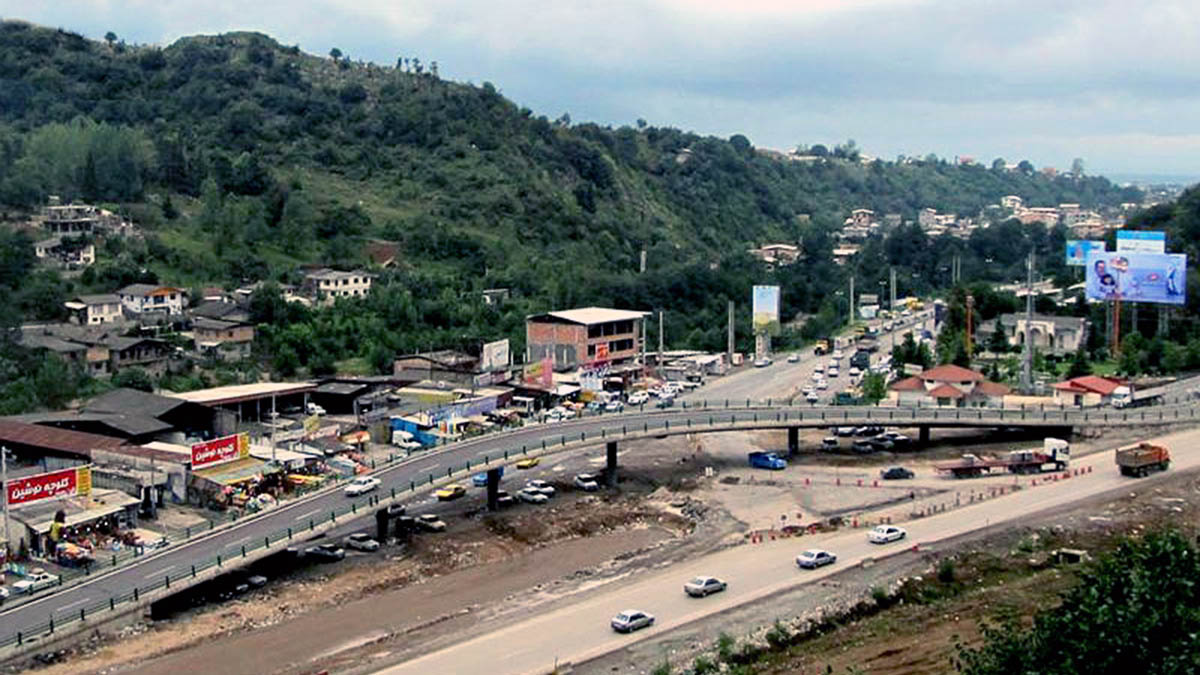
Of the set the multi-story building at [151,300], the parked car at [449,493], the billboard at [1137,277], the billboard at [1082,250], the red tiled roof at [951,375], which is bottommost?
the parked car at [449,493]

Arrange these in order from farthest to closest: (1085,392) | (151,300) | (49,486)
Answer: (151,300) → (1085,392) → (49,486)

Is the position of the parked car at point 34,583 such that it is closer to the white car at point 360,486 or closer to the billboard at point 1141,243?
the white car at point 360,486

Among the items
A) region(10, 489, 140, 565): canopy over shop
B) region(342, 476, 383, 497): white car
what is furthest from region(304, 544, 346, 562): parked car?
region(10, 489, 140, 565): canopy over shop

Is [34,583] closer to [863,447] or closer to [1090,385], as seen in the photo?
[863,447]

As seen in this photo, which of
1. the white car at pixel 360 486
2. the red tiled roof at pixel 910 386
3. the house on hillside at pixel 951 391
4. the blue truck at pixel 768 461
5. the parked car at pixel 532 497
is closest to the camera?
the white car at pixel 360 486

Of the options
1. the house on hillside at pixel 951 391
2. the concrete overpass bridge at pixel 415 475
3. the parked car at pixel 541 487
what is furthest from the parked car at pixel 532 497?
the house on hillside at pixel 951 391

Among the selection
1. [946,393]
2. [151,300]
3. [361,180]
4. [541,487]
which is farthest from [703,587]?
[361,180]

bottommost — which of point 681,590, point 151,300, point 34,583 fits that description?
point 681,590

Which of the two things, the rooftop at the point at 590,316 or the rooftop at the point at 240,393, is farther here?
the rooftop at the point at 590,316
